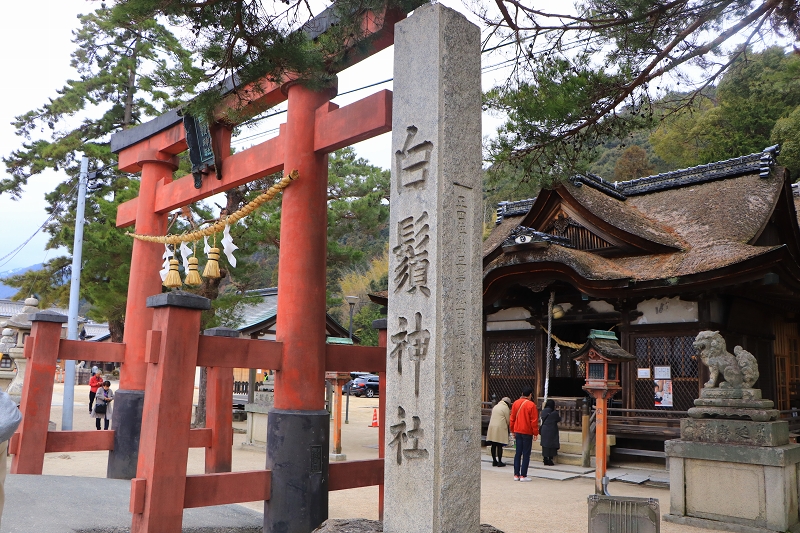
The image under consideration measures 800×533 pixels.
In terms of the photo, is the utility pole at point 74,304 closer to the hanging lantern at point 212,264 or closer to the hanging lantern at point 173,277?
the hanging lantern at point 173,277

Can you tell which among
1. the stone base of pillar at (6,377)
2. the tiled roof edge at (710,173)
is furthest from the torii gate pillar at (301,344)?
the tiled roof edge at (710,173)

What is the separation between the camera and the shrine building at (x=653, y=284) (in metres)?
11.6

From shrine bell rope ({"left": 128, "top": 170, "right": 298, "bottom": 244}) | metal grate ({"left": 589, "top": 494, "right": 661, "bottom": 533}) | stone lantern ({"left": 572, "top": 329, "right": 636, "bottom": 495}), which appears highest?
shrine bell rope ({"left": 128, "top": 170, "right": 298, "bottom": 244})

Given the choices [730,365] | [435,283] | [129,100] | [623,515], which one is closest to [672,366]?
[730,365]

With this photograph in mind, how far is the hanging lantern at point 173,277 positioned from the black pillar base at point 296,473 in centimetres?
262

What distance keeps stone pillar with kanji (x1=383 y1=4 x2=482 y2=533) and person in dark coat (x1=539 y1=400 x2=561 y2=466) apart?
7389 mm

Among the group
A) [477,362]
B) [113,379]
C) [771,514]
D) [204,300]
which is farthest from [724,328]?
[113,379]

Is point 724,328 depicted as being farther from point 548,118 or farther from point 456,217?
point 456,217

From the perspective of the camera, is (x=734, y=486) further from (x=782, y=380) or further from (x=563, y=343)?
(x=782, y=380)

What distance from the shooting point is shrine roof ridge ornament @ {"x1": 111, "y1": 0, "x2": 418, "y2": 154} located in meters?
6.32

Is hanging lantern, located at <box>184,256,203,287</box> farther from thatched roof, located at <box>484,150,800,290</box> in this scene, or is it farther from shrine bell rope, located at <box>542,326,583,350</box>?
shrine bell rope, located at <box>542,326,583,350</box>

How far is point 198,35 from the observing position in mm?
5359

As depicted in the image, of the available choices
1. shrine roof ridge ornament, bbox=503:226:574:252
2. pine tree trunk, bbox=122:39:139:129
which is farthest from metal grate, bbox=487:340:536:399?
pine tree trunk, bbox=122:39:139:129

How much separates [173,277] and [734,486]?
7174mm
